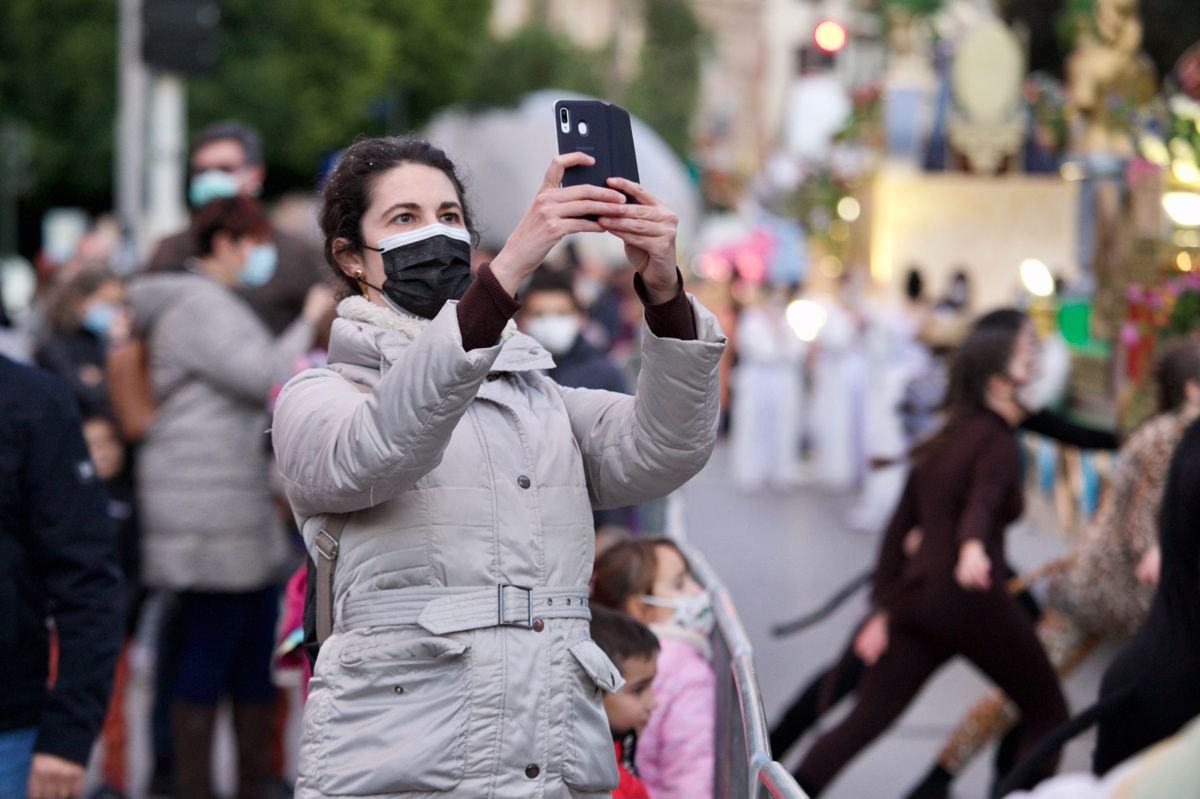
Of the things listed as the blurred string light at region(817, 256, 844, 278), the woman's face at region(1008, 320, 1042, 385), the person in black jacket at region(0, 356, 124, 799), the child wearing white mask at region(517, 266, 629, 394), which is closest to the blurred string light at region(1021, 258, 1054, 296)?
the child wearing white mask at region(517, 266, 629, 394)

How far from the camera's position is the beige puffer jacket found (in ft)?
10.5

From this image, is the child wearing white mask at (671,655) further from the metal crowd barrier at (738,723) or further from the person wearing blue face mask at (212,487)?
the person wearing blue face mask at (212,487)

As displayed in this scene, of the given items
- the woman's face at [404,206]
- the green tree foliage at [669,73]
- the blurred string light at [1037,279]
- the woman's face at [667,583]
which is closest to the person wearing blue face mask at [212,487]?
the woman's face at [667,583]

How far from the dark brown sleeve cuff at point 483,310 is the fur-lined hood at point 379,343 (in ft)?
0.77

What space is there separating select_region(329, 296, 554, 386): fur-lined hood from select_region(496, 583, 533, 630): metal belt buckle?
0.38 m

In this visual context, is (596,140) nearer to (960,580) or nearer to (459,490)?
(459,490)

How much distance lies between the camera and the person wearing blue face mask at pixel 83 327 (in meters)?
7.54

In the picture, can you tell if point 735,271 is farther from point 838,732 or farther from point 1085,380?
point 838,732

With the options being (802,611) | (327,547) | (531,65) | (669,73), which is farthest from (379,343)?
(669,73)

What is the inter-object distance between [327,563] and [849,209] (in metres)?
22.8

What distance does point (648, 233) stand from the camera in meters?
3.12

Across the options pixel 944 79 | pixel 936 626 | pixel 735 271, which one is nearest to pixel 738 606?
pixel 936 626

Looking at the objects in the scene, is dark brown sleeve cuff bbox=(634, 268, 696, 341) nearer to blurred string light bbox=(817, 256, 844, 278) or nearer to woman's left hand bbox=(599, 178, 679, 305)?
woman's left hand bbox=(599, 178, 679, 305)

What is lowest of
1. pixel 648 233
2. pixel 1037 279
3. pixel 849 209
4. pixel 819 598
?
pixel 819 598
